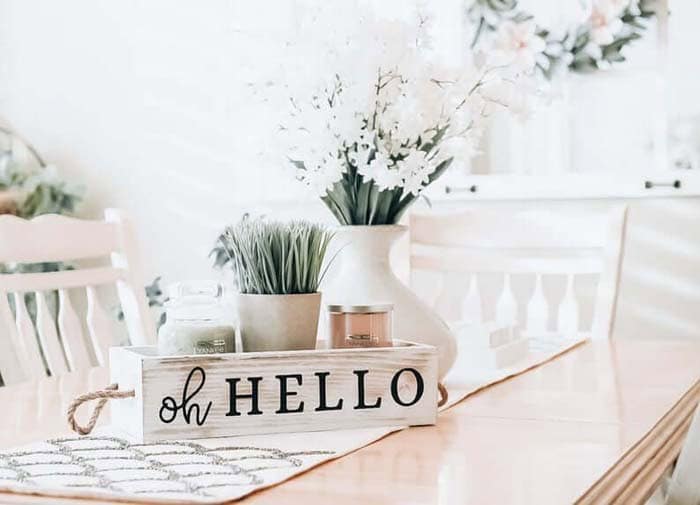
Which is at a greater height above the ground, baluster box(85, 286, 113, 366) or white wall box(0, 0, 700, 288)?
white wall box(0, 0, 700, 288)

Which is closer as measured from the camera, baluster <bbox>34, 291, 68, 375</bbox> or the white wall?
baluster <bbox>34, 291, 68, 375</bbox>

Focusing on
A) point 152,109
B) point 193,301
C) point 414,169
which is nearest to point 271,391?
point 193,301

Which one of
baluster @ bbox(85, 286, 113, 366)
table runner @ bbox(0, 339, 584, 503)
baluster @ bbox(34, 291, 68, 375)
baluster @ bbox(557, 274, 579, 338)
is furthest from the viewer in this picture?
baluster @ bbox(557, 274, 579, 338)

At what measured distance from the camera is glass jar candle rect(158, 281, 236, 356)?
3.76 feet

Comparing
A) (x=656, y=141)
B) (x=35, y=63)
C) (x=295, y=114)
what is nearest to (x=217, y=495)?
(x=295, y=114)

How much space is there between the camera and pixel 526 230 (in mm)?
2244

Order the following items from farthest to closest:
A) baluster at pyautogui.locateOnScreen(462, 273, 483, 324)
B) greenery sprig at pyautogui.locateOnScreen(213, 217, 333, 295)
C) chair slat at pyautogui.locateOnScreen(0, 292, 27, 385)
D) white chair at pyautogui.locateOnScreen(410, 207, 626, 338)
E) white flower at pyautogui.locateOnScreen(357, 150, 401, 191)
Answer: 1. baluster at pyautogui.locateOnScreen(462, 273, 483, 324)
2. white chair at pyautogui.locateOnScreen(410, 207, 626, 338)
3. chair slat at pyautogui.locateOnScreen(0, 292, 27, 385)
4. white flower at pyautogui.locateOnScreen(357, 150, 401, 191)
5. greenery sprig at pyautogui.locateOnScreen(213, 217, 333, 295)

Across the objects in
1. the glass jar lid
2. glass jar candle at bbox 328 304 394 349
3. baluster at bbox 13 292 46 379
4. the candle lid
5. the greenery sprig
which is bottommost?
baluster at bbox 13 292 46 379

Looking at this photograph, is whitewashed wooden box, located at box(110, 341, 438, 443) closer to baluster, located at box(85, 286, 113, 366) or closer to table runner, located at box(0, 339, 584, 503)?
table runner, located at box(0, 339, 584, 503)

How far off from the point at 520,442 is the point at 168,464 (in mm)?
346

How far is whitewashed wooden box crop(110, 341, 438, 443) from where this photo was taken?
3.55ft

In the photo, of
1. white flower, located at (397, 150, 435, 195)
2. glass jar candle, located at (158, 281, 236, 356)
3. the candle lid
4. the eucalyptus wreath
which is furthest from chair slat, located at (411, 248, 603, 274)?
glass jar candle, located at (158, 281, 236, 356)

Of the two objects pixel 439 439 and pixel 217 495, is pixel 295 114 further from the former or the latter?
pixel 217 495

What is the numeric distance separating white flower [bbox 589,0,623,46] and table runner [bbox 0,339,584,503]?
1916 millimetres
